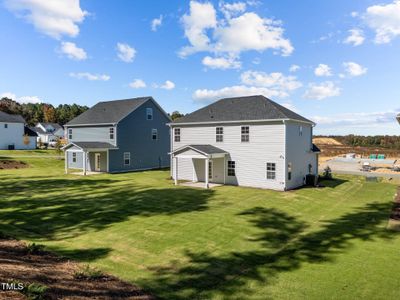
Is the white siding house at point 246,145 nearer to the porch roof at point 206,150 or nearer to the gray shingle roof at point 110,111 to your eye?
the porch roof at point 206,150

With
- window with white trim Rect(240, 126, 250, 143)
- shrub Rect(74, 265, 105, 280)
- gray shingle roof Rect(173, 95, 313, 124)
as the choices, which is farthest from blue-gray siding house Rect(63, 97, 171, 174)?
shrub Rect(74, 265, 105, 280)

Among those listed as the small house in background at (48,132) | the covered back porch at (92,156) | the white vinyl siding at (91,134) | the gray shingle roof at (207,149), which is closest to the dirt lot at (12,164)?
the white vinyl siding at (91,134)

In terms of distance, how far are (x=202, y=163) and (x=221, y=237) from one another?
51.1 ft

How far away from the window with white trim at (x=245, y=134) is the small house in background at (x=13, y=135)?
48762mm

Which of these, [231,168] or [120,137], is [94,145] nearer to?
[120,137]

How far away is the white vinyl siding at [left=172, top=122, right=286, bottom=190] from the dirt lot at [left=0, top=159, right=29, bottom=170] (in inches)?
905

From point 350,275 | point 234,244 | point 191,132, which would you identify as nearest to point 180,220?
point 234,244

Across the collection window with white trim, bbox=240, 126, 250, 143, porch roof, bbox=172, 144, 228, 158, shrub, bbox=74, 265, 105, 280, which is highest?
window with white trim, bbox=240, 126, 250, 143

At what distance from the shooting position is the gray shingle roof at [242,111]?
25559 mm

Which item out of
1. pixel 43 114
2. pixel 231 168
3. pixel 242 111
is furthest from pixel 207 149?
pixel 43 114

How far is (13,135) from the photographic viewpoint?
193ft

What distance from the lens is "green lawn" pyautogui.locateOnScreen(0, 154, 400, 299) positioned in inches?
359

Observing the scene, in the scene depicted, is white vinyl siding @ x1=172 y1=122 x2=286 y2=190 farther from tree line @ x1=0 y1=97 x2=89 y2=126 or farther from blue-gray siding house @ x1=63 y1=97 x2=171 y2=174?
tree line @ x1=0 y1=97 x2=89 y2=126

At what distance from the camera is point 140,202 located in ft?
63.8
